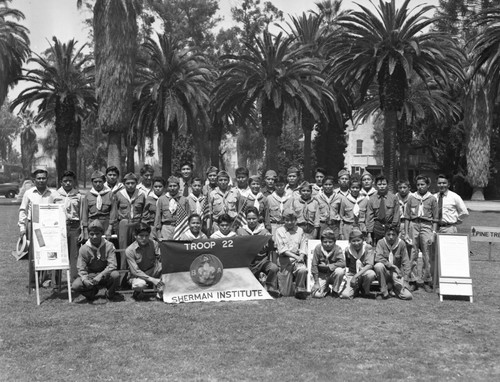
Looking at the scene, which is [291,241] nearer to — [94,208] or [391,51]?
[94,208]

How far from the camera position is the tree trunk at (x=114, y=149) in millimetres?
23969

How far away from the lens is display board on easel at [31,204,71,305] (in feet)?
27.9

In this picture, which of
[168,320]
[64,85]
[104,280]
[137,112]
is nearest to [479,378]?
[168,320]

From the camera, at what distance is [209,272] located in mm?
8773

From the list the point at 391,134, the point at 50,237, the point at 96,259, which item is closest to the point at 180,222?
the point at 96,259

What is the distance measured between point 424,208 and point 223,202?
360cm

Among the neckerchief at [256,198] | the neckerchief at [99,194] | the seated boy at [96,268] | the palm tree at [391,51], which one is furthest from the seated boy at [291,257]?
the palm tree at [391,51]

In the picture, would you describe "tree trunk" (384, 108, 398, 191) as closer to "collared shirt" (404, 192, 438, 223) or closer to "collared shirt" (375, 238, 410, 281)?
"collared shirt" (404, 192, 438, 223)

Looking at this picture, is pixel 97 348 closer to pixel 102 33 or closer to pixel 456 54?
pixel 102 33

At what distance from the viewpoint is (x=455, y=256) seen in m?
9.08

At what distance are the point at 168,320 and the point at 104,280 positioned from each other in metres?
1.59

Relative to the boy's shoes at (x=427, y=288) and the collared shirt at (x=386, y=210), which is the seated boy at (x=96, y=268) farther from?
the boy's shoes at (x=427, y=288)

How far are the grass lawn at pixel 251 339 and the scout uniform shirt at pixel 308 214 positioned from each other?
1.76 m

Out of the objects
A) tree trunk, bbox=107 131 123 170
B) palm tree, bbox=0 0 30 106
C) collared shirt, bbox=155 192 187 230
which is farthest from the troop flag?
palm tree, bbox=0 0 30 106
